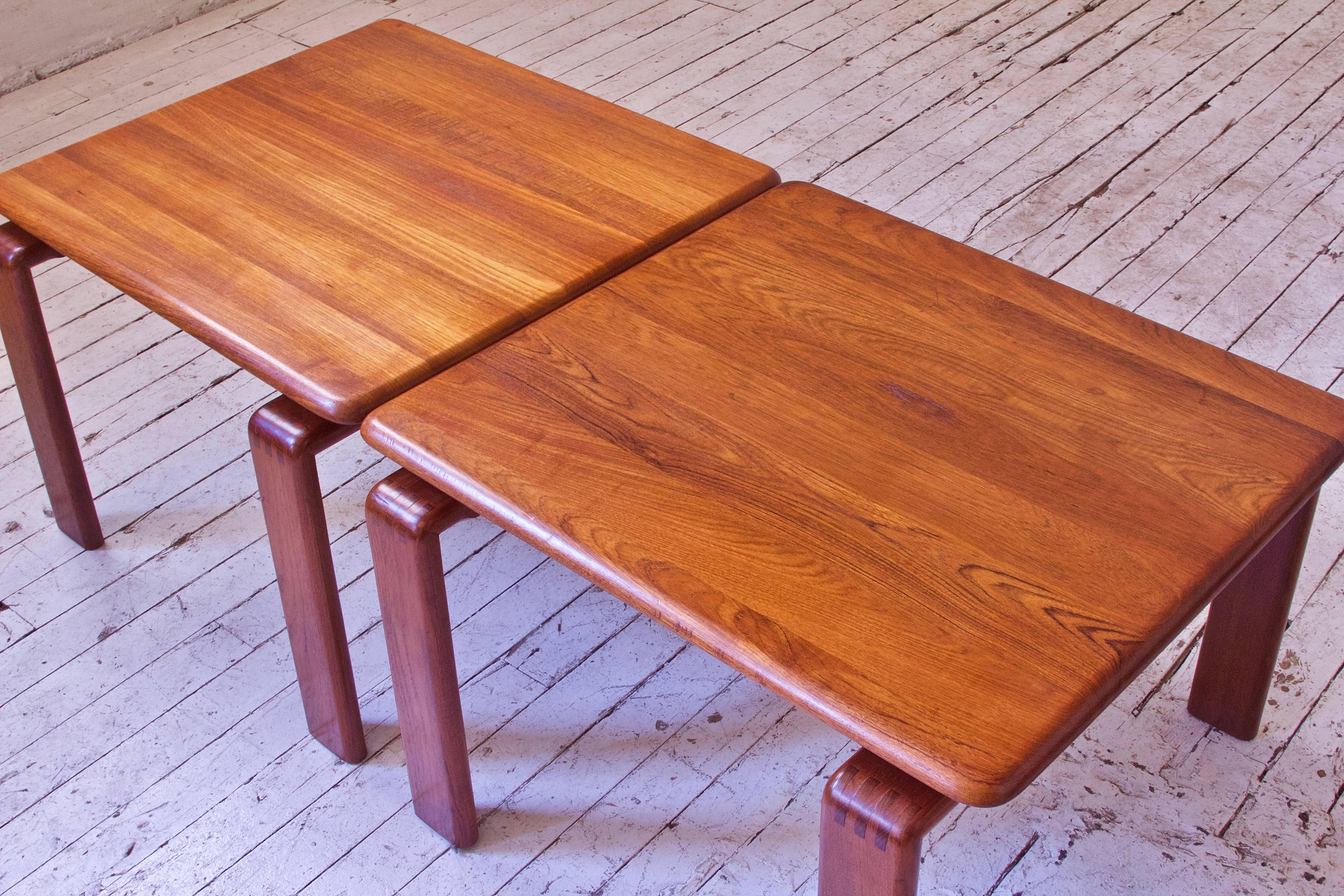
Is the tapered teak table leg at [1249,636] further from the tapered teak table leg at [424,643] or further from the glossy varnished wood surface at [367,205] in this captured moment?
the tapered teak table leg at [424,643]

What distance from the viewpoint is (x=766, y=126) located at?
8.93 ft

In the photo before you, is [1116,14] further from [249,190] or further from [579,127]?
[249,190]

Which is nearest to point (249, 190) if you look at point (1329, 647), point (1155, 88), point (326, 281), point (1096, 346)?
point (326, 281)

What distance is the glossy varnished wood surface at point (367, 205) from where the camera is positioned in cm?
124

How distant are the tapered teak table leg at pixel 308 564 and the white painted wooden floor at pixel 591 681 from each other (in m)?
0.07

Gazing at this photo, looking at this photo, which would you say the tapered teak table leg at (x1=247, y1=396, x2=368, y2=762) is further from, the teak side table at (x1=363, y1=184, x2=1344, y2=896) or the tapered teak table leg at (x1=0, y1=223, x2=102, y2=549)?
the tapered teak table leg at (x1=0, y1=223, x2=102, y2=549)

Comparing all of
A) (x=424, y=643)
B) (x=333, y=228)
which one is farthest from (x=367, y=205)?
(x=424, y=643)

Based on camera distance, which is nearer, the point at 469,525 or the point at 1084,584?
the point at 1084,584

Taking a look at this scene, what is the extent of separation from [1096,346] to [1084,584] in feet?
1.08

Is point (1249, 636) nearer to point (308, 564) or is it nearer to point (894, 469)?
point (894, 469)

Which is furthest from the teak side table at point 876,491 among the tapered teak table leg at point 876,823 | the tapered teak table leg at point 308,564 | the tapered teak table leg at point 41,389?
the tapered teak table leg at point 41,389

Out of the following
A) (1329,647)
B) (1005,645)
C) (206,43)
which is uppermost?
(1005,645)

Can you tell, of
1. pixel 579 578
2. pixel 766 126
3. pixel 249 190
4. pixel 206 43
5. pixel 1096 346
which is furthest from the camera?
pixel 206 43

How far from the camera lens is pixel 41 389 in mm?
1605
